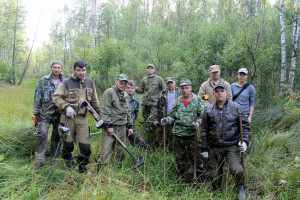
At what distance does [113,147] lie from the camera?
4.26m

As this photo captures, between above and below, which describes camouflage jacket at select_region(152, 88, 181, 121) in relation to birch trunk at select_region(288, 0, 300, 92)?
below

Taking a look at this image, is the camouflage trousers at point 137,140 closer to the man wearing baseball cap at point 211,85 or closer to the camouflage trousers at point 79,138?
the camouflage trousers at point 79,138

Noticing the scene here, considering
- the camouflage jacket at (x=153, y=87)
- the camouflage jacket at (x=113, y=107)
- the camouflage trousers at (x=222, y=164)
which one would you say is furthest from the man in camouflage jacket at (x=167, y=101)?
the camouflage trousers at (x=222, y=164)

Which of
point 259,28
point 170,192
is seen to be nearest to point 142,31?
point 259,28

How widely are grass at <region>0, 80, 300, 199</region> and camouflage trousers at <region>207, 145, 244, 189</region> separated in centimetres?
15

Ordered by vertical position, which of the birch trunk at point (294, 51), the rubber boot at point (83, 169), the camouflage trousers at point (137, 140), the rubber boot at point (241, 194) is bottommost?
the rubber boot at point (241, 194)

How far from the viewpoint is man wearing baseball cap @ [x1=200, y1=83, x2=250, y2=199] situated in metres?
3.33

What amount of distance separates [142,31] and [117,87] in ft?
49.8

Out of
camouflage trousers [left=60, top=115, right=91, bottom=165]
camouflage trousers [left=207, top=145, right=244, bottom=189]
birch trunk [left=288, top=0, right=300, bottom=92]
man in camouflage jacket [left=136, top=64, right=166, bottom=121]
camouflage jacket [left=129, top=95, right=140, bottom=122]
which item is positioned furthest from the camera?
birch trunk [left=288, top=0, right=300, bottom=92]

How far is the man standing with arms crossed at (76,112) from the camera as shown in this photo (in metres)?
3.76

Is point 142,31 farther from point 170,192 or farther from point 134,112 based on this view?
point 170,192

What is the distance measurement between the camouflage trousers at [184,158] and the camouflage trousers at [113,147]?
3.53 feet

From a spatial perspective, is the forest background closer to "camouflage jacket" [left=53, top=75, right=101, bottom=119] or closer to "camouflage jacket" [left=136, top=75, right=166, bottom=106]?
"camouflage jacket" [left=136, top=75, right=166, bottom=106]

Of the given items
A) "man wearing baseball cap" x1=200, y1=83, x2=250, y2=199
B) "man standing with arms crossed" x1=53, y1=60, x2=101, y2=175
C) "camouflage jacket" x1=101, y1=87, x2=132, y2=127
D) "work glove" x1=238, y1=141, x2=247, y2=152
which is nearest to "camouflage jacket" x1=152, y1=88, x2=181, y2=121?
"camouflage jacket" x1=101, y1=87, x2=132, y2=127
